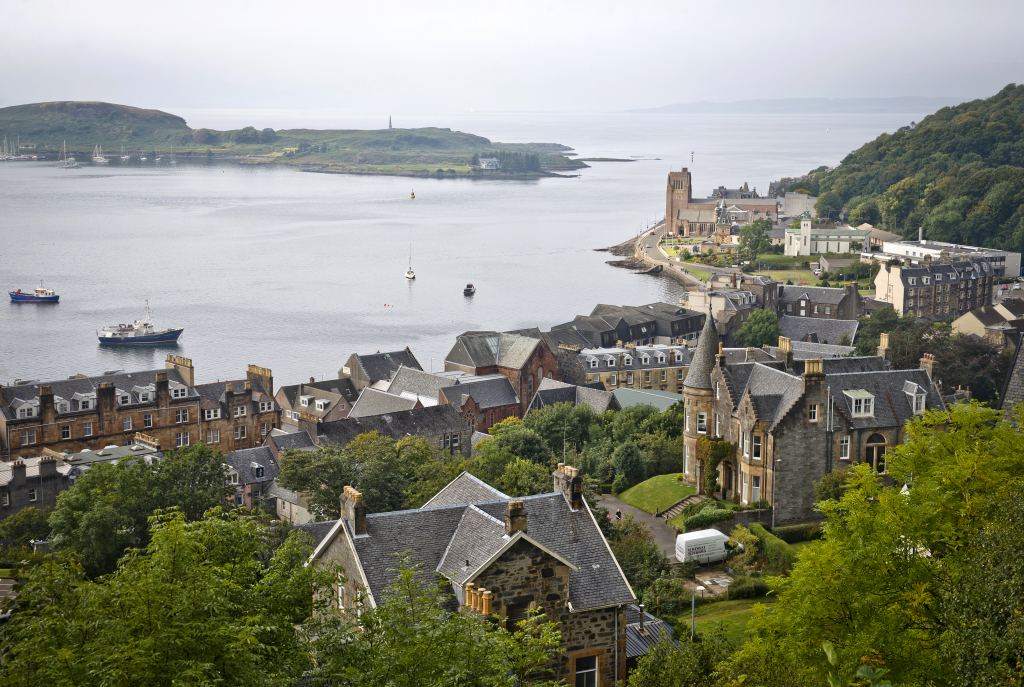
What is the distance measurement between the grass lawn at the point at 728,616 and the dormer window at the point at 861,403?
1211 cm

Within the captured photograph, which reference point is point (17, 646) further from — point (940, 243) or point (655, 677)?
point (940, 243)

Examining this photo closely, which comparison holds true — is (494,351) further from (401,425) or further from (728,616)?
(728,616)

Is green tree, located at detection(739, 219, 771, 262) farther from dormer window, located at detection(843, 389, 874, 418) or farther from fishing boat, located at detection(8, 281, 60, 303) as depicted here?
dormer window, located at detection(843, 389, 874, 418)

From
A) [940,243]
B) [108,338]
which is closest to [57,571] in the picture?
[108,338]

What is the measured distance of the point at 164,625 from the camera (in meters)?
16.4

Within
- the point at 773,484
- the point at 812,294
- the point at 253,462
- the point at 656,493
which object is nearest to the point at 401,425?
the point at 253,462

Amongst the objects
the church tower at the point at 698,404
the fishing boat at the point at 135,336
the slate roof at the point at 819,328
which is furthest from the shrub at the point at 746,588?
the fishing boat at the point at 135,336

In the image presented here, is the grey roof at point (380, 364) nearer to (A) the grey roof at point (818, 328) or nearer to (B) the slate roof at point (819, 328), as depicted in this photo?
(B) the slate roof at point (819, 328)

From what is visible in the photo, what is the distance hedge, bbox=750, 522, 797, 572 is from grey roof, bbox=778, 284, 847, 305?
74322mm

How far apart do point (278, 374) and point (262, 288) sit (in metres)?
60.4

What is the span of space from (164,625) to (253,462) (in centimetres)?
4298

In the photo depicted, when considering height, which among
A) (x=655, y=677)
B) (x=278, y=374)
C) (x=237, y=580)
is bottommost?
(x=278, y=374)

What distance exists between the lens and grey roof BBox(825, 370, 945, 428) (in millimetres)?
47750

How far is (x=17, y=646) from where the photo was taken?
1534 cm
